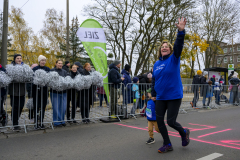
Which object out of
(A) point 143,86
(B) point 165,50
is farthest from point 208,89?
(B) point 165,50

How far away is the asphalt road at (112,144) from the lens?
143 inches

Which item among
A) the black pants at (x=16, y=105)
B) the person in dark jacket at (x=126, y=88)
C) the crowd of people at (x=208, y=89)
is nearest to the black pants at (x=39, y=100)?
the black pants at (x=16, y=105)

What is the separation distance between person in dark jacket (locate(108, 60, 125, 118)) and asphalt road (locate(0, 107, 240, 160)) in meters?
1.41

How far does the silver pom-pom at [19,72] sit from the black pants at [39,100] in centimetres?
41

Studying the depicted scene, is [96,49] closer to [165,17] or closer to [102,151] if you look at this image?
[102,151]

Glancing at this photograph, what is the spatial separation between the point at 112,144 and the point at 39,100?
2.60 m

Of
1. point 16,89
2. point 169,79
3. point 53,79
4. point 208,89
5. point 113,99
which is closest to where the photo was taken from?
point 169,79

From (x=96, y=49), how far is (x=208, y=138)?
14.7 ft

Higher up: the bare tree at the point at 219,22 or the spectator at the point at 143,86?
the bare tree at the point at 219,22

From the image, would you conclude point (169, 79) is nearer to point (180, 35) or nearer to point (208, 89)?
point (180, 35)

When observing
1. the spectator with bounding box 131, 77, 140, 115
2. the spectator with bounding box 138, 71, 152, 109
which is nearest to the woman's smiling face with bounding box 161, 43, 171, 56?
the spectator with bounding box 131, 77, 140, 115

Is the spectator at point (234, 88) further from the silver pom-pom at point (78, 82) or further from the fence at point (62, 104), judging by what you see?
the silver pom-pom at point (78, 82)

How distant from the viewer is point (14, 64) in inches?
217

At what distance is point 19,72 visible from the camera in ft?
17.2
